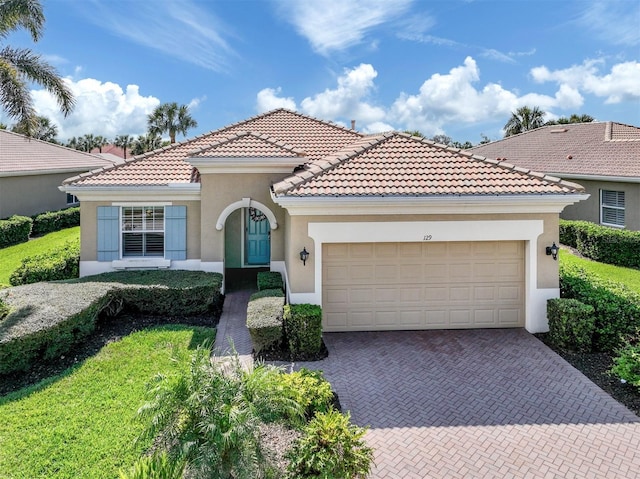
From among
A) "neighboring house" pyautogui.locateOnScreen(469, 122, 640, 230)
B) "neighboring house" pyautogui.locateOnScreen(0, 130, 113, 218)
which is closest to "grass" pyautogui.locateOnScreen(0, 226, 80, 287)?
"neighboring house" pyautogui.locateOnScreen(0, 130, 113, 218)

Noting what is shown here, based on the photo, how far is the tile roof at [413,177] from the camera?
10898mm

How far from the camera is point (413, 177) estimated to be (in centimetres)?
1162

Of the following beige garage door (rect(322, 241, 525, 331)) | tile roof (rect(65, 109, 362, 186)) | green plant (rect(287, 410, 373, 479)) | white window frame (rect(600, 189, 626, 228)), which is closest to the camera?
green plant (rect(287, 410, 373, 479))

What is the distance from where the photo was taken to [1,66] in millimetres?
14133

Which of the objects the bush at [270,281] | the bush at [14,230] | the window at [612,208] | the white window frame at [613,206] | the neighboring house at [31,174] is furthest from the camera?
A: the neighboring house at [31,174]

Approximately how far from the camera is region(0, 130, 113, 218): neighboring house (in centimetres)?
2498

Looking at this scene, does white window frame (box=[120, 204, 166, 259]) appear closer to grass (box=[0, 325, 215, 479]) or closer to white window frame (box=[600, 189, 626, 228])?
grass (box=[0, 325, 215, 479])

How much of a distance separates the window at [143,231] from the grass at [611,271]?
14421 millimetres

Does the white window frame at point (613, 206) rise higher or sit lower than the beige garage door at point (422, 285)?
higher

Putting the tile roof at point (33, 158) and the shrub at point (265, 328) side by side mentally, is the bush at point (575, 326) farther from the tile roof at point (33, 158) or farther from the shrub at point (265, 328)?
the tile roof at point (33, 158)

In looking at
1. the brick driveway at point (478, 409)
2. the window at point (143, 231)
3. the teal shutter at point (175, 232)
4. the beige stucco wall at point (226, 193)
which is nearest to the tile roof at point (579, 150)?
the brick driveway at point (478, 409)

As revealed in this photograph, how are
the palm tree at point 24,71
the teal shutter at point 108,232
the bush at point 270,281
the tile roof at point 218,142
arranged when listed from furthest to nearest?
the tile roof at point 218,142 → the teal shutter at point 108,232 → the palm tree at point 24,71 → the bush at point 270,281

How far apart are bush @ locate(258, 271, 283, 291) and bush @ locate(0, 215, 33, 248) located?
16.8 metres

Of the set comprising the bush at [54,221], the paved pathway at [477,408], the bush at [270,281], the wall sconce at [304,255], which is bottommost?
the paved pathway at [477,408]
